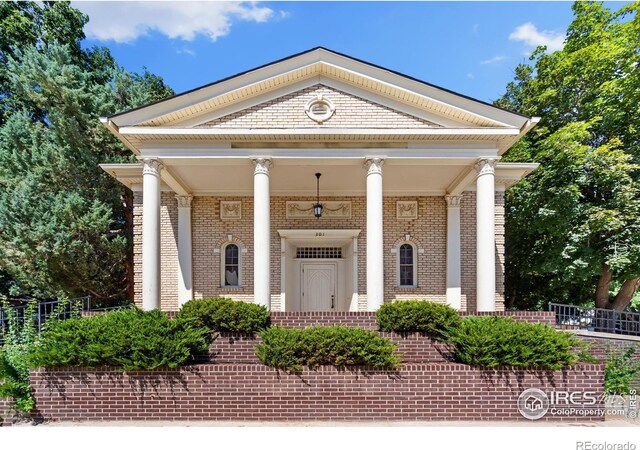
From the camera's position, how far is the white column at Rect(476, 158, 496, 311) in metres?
9.97

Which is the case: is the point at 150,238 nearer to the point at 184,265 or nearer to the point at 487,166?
the point at 184,265

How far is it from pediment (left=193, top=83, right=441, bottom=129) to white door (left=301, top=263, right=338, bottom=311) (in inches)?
222

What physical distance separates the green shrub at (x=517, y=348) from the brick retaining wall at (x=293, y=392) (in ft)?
0.61

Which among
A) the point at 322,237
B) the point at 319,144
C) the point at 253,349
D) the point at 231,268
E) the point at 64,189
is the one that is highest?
the point at 319,144

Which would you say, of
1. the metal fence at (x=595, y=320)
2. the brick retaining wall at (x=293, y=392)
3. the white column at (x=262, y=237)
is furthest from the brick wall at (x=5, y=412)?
the metal fence at (x=595, y=320)

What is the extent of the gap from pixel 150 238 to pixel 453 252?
30.5 feet

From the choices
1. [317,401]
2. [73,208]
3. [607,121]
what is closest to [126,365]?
[317,401]

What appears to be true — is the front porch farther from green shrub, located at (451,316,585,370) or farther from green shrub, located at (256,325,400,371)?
green shrub, located at (256,325,400,371)

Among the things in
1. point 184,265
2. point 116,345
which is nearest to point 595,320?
point 184,265

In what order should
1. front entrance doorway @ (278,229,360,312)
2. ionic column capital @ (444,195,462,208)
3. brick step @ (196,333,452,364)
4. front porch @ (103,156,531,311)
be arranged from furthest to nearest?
front entrance doorway @ (278,229,360,312)
ionic column capital @ (444,195,462,208)
front porch @ (103,156,531,311)
brick step @ (196,333,452,364)

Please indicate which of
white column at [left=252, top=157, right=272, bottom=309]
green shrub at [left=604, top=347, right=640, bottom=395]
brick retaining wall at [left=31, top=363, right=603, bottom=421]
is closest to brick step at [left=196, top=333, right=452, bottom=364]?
brick retaining wall at [left=31, top=363, right=603, bottom=421]

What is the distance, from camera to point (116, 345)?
6816 mm

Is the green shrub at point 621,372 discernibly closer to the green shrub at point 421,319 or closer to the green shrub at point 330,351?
the green shrub at point 421,319

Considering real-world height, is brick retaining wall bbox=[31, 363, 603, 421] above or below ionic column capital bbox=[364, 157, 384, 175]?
below
